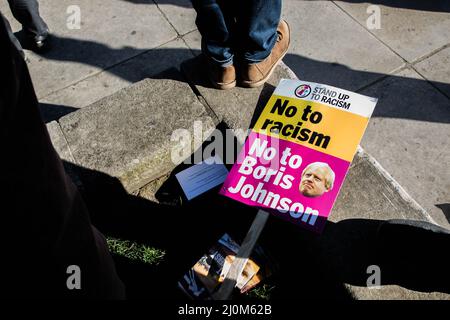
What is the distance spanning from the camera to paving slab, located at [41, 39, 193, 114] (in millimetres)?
2615

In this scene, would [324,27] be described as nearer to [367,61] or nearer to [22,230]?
[367,61]

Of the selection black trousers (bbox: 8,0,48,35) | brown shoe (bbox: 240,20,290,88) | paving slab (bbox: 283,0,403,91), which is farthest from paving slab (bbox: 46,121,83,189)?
paving slab (bbox: 283,0,403,91)

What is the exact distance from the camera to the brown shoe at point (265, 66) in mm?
1963

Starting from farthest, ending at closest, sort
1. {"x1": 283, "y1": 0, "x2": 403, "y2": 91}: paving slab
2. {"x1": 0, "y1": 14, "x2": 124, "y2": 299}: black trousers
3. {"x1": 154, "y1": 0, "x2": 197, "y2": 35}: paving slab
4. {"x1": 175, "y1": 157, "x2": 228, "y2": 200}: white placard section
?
{"x1": 154, "y1": 0, "x2": 197, "y2": 35}: paving slab → {"x1": 283, "y1": 0, "x2": 403, "y2": 91}: paving slab → {"x1": 175, "y1": 157, "x2": 228, "y2": 200}: white placard section → {"x1": 0, "y1": 14, "x2": 124, "y2": 299}: black trousers

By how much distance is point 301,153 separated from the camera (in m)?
1.76

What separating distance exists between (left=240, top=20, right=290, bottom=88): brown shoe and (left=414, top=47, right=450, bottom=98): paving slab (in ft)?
3.72

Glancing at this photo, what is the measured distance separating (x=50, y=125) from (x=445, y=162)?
7.75 ft

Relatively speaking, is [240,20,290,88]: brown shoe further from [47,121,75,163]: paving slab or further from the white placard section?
[47,121,75,163]: paving slab

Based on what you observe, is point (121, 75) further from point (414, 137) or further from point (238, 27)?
point (414, 137)

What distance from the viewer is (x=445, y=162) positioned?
83.7 inches

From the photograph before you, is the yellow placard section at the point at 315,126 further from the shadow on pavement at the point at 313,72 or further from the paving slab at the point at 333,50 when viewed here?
the paving slab at the point at 333,50

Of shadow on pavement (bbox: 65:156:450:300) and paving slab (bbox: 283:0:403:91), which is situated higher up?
paving slab (bbox: 283:0:403:91)

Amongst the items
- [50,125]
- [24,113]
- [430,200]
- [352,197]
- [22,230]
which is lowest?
[430,200]
